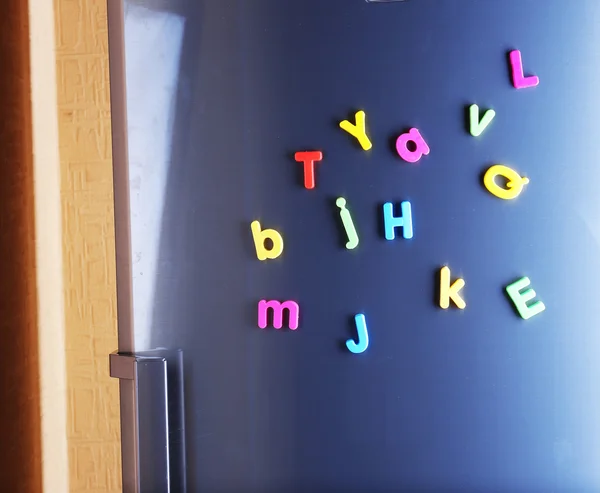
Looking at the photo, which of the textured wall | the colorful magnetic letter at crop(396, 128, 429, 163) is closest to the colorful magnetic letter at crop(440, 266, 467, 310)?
the colorful magnetic letter at crop(396, 128, 429, 163)

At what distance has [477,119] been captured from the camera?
0.61 meters

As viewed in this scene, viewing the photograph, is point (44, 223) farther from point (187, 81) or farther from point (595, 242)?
point (595, 242)

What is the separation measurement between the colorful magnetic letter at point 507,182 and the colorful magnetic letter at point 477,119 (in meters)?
0.04

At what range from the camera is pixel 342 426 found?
0.65 meters

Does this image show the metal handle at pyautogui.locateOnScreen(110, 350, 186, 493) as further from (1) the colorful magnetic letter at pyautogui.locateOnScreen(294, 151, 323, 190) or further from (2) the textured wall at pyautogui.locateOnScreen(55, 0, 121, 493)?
(2) the textured wall at pyautogui.locateOnScreen(55, 0, 121, 493)

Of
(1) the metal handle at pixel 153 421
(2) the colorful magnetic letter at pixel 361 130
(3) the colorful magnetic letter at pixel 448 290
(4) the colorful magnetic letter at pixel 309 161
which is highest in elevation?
(2) the colorful magnetic letter at pixel 361 130

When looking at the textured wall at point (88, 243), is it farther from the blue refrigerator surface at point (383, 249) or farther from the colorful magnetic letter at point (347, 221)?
the colorful magnetic letter at point (347, 221)

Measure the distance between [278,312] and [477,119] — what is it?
30cm

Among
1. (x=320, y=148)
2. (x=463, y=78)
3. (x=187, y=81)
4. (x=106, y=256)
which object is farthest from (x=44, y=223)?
(x=463, y=78)

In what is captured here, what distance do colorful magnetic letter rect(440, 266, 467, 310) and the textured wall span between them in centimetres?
68

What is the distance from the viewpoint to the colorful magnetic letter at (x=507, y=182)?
61cm

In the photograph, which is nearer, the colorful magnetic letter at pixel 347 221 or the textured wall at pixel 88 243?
the colorful magnetic letter at pixel 347 221

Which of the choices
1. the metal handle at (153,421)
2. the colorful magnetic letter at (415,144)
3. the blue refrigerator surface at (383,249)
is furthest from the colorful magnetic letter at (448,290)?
the metal handle at (153,421)

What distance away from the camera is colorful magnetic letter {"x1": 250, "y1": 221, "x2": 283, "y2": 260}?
65 cm
